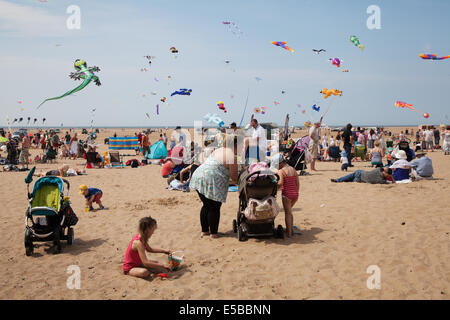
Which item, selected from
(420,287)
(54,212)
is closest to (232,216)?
(54,212)

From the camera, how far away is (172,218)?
7.14m

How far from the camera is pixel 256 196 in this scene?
5.40 meters

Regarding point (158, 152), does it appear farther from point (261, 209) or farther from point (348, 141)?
point (261, 209)

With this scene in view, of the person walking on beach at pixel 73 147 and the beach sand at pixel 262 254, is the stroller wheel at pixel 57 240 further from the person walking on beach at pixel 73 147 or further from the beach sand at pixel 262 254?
the person walking on beach at pixel 73 147

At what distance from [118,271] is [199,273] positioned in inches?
44.2

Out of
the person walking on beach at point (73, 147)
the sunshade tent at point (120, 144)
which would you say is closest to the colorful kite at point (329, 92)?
the sunshade tent at point (120, 144)

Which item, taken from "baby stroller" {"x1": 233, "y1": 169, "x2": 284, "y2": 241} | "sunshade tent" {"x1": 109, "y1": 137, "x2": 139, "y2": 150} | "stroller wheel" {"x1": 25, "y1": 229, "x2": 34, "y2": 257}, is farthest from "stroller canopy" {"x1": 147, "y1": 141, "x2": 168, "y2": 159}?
"stroller wheel" {"x1": 25, "y1": 229, "x2": 34, "y2": 257}

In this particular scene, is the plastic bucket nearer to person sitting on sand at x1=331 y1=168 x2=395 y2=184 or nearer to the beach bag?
the beach bag

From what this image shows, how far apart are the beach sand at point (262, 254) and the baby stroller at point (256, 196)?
174 millimetres

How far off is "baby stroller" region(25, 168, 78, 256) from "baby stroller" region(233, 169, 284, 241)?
2818 mm

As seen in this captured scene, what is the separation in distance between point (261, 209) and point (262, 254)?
0.67 meters

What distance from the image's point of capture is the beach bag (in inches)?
207

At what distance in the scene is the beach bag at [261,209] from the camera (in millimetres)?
5262

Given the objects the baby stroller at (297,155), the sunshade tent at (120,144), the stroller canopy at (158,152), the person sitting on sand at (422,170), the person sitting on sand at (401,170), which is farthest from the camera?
the sunshade tent at (120,144)
